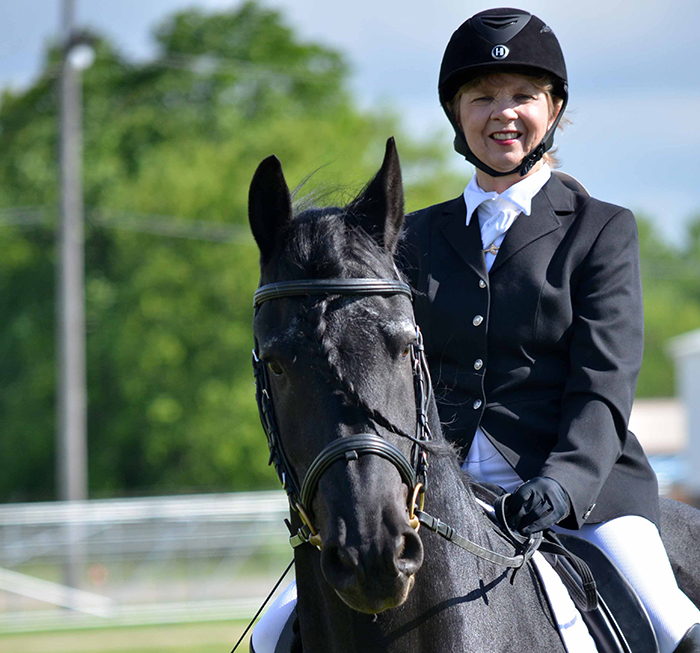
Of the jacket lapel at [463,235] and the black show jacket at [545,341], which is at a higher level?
the jacket lapel at [463,235]

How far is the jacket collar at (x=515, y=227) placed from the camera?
369 cm

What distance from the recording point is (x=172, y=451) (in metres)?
29.9

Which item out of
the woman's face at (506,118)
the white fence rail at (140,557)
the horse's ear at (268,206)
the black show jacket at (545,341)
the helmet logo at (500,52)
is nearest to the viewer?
the horse's ear at (268,206)

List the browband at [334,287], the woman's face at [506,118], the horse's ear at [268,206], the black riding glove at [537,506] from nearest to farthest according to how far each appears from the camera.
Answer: the browband at [334,287] < the horse's ear at [268,206] < the black riding glove at [537,506] < the woman's face at [506,118]

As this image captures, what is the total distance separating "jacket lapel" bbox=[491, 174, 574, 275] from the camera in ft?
12.1

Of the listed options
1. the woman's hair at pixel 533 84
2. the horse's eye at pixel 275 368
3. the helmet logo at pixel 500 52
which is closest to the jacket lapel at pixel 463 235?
the woman's hair at pixel 533 84

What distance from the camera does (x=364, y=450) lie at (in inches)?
105

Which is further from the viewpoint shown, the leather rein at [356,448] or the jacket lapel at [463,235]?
the jacket lapel at [463,235]

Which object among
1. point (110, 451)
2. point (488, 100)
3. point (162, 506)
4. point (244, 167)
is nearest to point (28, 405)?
point (110, 451)

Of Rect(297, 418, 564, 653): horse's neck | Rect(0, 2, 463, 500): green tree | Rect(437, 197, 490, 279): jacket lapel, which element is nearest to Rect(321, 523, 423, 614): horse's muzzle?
Rect(297, 418, 564, 653): horse's neck

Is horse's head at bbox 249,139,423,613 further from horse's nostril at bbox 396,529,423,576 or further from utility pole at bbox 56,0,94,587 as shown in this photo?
utility pole at bbox 56,0,94,587

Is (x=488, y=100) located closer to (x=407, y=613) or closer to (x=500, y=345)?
(x=500, y=345)

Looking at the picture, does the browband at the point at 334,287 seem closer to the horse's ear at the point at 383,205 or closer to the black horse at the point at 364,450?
the black horse at the point at 364,450

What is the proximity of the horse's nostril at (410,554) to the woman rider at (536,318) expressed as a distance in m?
0.67
